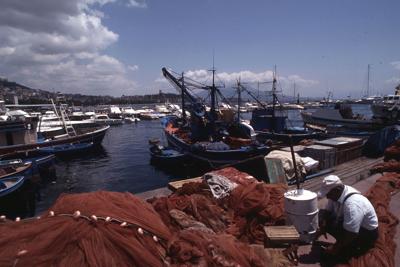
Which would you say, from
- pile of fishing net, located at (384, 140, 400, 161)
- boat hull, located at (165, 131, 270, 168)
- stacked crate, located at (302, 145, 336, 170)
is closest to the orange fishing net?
stacked crate, located at (302, 145, 336, 170)

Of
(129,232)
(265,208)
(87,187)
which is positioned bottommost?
(87,187)

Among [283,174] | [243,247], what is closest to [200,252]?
[243,247]

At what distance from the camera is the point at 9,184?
14.7 metres

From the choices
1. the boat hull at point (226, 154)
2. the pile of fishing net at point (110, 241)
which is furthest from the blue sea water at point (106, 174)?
the pile of fishing net at point (110, 241)

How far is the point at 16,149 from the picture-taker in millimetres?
23156

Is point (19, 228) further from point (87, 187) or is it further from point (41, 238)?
point (87, 187)

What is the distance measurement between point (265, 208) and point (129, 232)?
2980 mm

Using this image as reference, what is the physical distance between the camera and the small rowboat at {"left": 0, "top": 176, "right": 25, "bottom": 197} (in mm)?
14094

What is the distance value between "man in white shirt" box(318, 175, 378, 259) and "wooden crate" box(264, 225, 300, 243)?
467mm

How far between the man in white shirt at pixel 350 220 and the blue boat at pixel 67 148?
28.3 meters

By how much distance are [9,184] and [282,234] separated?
1462cm

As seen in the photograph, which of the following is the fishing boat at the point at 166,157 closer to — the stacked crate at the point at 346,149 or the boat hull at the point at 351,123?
the stacked crate at the point at 346,149

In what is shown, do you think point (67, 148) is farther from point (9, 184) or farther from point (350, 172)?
point (350, 172)

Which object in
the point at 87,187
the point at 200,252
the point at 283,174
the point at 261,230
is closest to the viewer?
the point at 200,252
